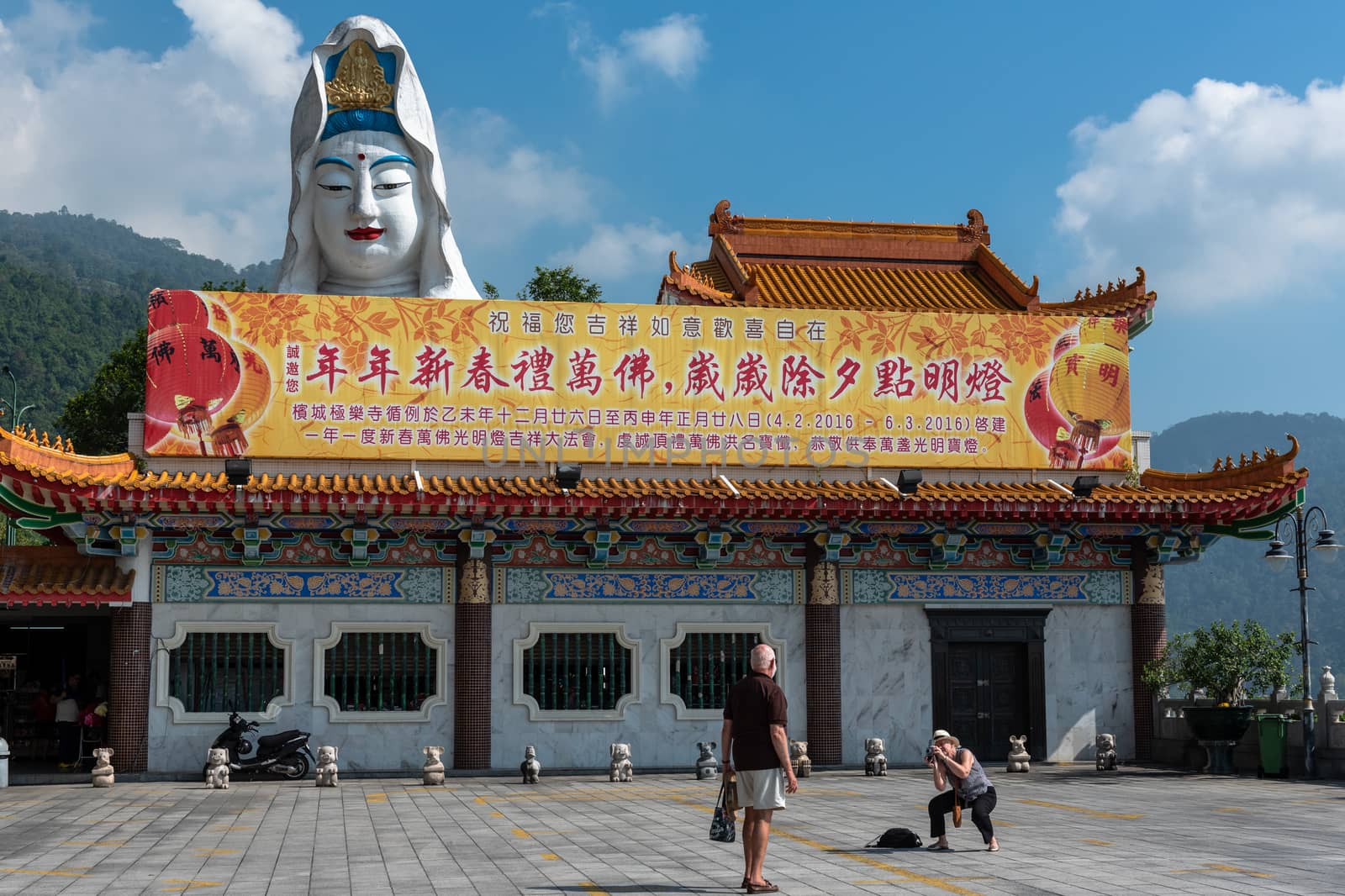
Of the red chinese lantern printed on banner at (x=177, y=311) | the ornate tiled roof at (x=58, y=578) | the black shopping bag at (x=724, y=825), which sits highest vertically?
the red chinese lantern printed on banner at (x=177, y=311)

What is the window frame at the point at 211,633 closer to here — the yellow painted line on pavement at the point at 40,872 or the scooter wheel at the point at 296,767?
the scooter wheel at the point at 296,767

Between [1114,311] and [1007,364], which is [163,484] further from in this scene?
[1114,311]

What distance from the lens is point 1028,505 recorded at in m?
22.8

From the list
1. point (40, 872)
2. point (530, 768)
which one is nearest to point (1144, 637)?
point (530, 768)

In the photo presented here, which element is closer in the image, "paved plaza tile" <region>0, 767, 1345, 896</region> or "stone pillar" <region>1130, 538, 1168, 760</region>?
"paved plaza tile" <region>0, 767, 1345, 896</region>

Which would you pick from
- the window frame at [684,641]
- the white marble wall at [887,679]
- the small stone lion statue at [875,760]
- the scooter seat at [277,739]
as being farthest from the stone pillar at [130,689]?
the small stone lion statue at [875,760]

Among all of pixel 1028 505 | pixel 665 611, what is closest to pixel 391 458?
pixel 665 611

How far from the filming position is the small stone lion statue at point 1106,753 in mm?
23312

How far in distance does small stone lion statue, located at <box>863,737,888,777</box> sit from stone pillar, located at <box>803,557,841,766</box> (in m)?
0.90

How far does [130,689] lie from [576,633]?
6.98 metres

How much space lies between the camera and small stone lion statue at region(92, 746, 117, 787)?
67.9ft

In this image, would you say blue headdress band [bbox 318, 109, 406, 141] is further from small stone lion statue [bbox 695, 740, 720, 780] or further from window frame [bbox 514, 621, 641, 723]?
small stone lion statue [bbox 695, 740, 720, 780]

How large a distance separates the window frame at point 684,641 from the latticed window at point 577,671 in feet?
1.96

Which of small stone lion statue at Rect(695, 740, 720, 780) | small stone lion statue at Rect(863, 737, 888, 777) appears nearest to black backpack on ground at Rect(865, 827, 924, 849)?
small stone lion statue at Rect(695, 740, 720, 780)
